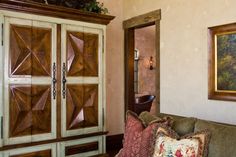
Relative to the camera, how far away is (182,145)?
179cm

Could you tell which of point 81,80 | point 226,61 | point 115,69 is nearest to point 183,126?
point 226,61

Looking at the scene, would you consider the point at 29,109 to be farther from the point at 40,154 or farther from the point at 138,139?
the point at 138,139

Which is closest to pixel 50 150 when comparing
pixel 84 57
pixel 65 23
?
pixel 84 57

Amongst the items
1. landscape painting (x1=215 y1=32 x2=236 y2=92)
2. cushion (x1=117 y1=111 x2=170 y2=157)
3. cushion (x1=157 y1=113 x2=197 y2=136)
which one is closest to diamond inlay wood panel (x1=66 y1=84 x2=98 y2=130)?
cushion (x1=117 y1=111 x2=170 y2=157)

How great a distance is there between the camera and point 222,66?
119 inches

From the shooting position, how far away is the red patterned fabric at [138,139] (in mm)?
2010

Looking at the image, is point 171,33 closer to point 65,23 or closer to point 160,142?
point 65,23

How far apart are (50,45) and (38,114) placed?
3.02 feet

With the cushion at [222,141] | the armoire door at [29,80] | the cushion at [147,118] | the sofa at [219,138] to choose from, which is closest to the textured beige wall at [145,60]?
the armoire door at [29,80]

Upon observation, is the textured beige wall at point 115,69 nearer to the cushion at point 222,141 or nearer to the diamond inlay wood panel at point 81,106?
the diamond inlay wood panel at point 81,106

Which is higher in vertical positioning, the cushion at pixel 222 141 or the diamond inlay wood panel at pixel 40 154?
the cushion at pixel 222 141

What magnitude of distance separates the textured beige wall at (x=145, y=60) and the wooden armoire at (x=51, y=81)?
158 inches

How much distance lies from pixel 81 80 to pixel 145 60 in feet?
15.1

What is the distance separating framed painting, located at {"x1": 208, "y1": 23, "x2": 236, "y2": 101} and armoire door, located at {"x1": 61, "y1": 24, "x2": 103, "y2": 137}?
157cm
